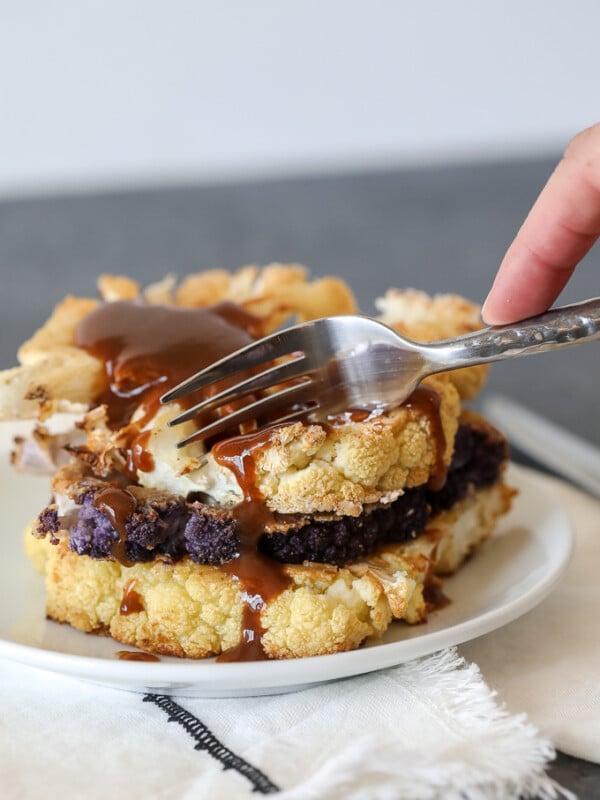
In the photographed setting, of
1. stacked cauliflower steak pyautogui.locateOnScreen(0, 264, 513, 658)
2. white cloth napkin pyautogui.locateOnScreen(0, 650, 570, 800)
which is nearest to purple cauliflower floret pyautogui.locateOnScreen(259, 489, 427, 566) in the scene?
stacked cauliflower steak pyautogui.locateOnScreen(0, 264, 513, 658)

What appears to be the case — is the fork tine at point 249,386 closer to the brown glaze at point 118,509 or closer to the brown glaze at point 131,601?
the brown glaze at point 118,509

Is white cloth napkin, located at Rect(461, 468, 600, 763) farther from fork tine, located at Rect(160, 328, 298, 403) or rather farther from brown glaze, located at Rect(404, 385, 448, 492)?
fork tine, located at Rect(160, 328, 298, 403)

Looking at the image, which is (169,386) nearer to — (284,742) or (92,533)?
(92,533)

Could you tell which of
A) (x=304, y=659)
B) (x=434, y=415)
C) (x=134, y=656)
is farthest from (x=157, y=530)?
(x=434, y=415)

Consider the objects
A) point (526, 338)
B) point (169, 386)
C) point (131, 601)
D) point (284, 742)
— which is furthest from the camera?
point (169, 386)

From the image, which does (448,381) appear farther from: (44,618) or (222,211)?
(222,211)

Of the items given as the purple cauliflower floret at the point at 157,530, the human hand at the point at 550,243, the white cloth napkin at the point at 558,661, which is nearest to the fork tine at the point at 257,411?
the purple cauliflower floret at the point at 157,530

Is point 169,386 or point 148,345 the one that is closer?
point 169,386
